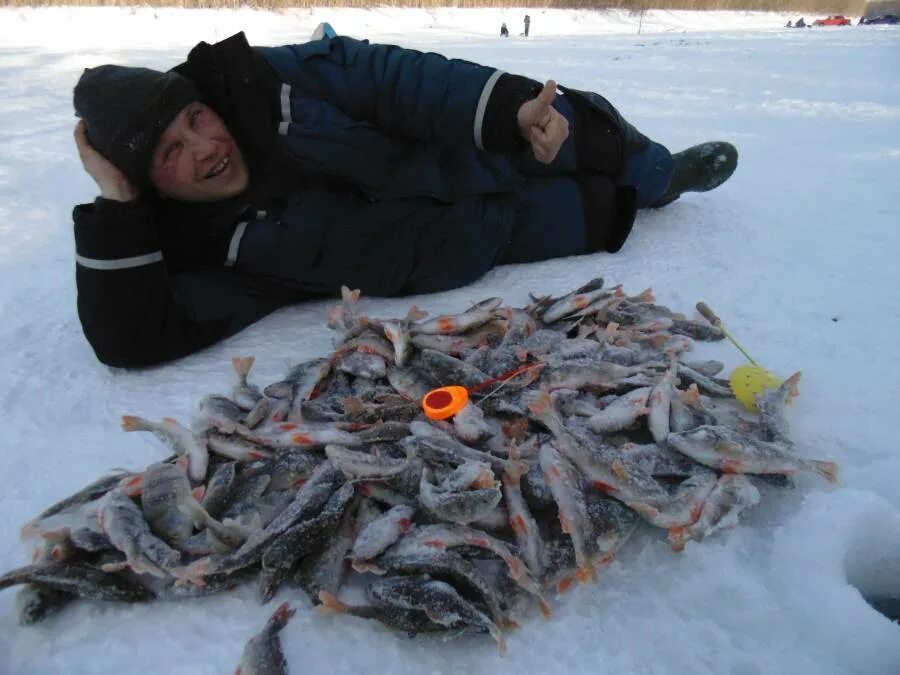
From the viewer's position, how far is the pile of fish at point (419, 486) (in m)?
1.89

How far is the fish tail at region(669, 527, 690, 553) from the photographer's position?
78.4 inches

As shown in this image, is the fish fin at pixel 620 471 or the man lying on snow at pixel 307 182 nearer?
the fish fin at pixel 620 471

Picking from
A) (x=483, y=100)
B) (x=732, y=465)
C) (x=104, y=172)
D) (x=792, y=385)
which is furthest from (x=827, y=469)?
(x=104, y=172)

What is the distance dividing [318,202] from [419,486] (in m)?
1.88

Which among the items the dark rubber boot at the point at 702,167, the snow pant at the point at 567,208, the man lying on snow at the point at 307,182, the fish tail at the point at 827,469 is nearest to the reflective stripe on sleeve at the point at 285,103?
the man lying on snow at the point at 307,182

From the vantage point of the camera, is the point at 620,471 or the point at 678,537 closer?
the point at 678,537

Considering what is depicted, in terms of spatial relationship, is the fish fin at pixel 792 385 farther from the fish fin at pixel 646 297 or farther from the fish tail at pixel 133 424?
the fish tail at pixel 133 424

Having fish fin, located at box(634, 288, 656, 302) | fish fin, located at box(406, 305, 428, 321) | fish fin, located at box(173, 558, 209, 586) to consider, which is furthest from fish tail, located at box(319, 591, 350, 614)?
fish fin, located at box(634, 288, 656, 302)

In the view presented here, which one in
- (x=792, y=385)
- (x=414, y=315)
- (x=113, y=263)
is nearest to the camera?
(x=792, y=385)

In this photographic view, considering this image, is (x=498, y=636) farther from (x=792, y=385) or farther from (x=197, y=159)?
(x=197, y=159)

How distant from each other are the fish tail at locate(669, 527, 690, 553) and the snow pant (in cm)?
237

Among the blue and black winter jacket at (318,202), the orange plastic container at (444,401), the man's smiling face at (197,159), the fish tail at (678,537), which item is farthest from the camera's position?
the blue and black winter jacket at (318,202)

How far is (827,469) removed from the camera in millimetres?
2174

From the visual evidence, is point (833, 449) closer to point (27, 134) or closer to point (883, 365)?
point (883, 365)
